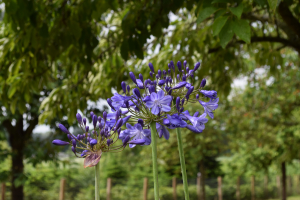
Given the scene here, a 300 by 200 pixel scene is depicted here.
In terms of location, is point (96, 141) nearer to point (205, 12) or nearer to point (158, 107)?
point (158, 107)

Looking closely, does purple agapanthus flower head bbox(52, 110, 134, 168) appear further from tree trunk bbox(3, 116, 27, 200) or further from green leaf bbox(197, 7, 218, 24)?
tree trunk bbox(3, 116, 27, 200)

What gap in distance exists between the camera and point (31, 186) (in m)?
13.0

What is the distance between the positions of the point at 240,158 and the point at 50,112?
16213mm

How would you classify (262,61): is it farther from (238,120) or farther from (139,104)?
(238,120)

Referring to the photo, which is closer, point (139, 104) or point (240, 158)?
point (139, 104)

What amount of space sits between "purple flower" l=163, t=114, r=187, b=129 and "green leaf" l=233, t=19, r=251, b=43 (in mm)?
911

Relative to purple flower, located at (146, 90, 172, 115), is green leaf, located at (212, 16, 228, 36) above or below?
above

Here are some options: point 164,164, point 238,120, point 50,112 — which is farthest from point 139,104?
point 164,164

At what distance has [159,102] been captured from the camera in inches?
41.4

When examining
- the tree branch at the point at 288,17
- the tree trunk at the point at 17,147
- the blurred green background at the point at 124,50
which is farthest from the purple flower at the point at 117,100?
the tree trunk at the point at 17,147

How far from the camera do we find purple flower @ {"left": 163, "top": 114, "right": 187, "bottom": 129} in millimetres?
1034

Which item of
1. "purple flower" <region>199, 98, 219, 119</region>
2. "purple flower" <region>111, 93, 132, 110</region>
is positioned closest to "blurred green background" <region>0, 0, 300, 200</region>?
"purple flower" <region>199, 98, 219, 119</region>

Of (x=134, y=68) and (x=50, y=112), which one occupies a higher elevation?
(x=134, y=68)

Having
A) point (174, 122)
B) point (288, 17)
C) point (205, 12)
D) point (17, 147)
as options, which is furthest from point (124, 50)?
point (17, 147)
